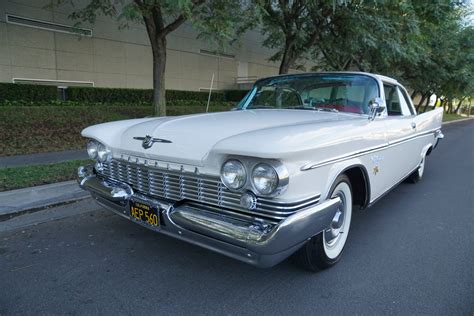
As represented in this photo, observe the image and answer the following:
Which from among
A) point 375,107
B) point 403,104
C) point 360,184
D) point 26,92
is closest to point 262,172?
point 360,184

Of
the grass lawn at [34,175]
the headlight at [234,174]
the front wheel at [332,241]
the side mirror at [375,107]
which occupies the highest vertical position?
the side mirror at [375,107]

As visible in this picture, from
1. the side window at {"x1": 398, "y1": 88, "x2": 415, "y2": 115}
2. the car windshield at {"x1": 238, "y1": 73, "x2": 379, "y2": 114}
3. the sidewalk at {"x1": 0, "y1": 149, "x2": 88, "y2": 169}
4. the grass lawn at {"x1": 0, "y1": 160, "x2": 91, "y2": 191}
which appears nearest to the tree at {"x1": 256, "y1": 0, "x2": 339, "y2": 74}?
the side window at {"x1": 398, "y1": 88, "x2": 415, "y2": 115}

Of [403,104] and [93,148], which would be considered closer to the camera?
[93,148]

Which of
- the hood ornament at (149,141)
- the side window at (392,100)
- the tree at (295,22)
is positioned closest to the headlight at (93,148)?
the hood ornament at (149,141)

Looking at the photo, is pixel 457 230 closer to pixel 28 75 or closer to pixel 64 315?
pixel 64 315

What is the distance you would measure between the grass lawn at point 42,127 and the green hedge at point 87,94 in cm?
151

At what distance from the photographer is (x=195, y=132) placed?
2.72m

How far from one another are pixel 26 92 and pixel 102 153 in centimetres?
866

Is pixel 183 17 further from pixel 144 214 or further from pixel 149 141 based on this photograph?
pixel 144 214

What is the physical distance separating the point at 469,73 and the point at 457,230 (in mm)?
19996

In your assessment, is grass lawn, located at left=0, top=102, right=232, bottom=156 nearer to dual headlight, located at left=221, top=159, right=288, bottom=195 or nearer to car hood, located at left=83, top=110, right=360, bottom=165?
car hood, located at left=83, top=110, right=360, bottom=165

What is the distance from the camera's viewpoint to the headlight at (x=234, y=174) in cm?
230

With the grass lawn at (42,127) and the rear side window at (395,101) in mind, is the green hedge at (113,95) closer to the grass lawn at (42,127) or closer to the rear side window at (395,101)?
the grass lawn at (42,127)

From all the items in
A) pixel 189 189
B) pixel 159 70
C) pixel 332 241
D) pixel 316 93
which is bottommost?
pixel 332 241
